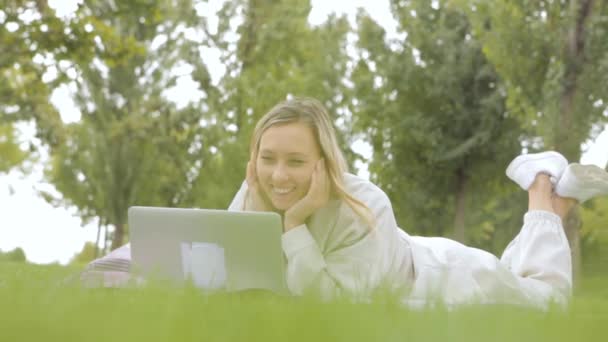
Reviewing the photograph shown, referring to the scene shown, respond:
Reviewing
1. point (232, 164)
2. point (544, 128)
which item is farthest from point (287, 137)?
point (232, 164)

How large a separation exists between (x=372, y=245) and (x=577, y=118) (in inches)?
339

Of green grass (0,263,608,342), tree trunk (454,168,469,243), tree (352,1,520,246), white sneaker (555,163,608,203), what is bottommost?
green grass (0,263,608,342)

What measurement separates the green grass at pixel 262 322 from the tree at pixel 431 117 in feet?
52.0

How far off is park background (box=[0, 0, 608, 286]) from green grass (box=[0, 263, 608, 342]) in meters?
8.97

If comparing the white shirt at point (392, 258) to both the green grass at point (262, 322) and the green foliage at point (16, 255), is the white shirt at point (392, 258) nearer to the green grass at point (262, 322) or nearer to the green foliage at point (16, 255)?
the green grass at point (262, 322)

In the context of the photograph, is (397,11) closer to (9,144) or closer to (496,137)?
(496,137)

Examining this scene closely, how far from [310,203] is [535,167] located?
8.61ft

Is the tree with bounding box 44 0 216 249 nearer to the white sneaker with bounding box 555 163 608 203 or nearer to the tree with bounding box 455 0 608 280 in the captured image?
the tree with bounding box 455 0 608 280

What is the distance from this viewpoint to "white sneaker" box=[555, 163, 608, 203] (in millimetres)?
6293

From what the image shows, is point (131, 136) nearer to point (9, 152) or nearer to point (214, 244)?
point (9, 152)

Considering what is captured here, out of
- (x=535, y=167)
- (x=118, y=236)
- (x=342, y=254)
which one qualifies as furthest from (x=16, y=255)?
(x=342, y=254)

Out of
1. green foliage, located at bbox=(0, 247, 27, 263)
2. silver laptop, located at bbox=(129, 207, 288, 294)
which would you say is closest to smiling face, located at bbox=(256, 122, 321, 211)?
silver laptop, located at bbox=(129, 207, 288, 294)

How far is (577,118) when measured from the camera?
12.4m

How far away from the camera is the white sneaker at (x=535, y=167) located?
21.3 ft
